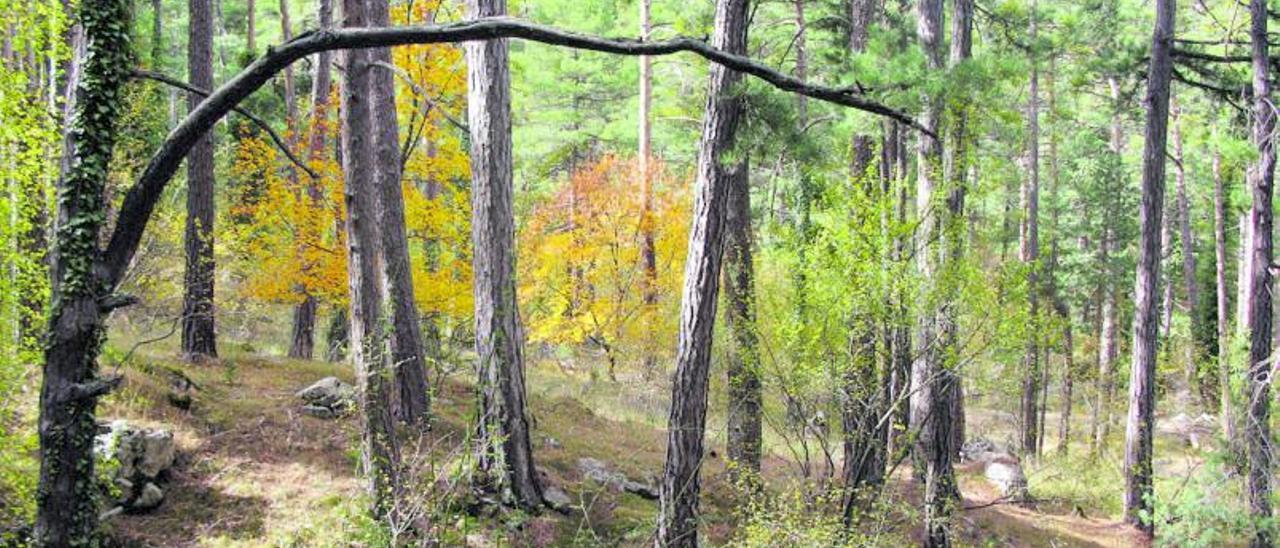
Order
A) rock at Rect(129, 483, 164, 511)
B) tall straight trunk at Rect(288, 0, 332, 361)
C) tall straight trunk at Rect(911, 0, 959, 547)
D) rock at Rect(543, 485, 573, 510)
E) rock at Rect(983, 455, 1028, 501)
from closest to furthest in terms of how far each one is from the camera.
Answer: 1. rock at Rect(129, 483, 164, 511)
2. tall straight trunk at Rect(911, 0, 959, 547)
3. rock at Rect(543, 485, 573, 510)
4. tall straight trunk at Rect(288, 0, 332, 361)
5. rock at Rect(983, 455, 1028, 501)

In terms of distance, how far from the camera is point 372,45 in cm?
294

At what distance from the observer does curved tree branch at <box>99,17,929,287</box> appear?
290 cm

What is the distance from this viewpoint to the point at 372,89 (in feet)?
28.3

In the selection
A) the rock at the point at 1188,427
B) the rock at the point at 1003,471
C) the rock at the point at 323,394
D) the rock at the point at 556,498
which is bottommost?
the rock at the point at 1188,427

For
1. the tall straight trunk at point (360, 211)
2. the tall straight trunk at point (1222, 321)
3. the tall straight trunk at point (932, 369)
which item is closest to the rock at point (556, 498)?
the tall straight trunk at point (360, 211)

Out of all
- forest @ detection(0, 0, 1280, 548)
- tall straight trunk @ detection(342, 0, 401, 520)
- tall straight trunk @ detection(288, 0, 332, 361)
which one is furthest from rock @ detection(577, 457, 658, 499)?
tall straight trunk @ detection(288, 0, 332, 361)

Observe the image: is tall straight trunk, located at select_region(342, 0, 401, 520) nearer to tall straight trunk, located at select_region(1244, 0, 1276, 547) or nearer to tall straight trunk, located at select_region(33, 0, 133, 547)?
tall straight trunk, located at select_region(33, 0, 133, 547)

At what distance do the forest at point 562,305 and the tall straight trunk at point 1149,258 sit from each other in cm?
5

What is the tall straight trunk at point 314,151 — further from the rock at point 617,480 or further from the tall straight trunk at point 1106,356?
the tall straight trunk at point 1106,356

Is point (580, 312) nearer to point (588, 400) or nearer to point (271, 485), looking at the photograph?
point (588, 400)

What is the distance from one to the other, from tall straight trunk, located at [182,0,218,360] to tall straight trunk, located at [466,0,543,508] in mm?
5076

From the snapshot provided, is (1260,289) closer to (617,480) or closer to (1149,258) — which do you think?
(1149,258)

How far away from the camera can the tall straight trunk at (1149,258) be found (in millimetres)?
11422

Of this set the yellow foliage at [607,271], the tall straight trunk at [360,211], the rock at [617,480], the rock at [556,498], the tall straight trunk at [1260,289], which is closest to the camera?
the tall straight trunk at [360,211]
